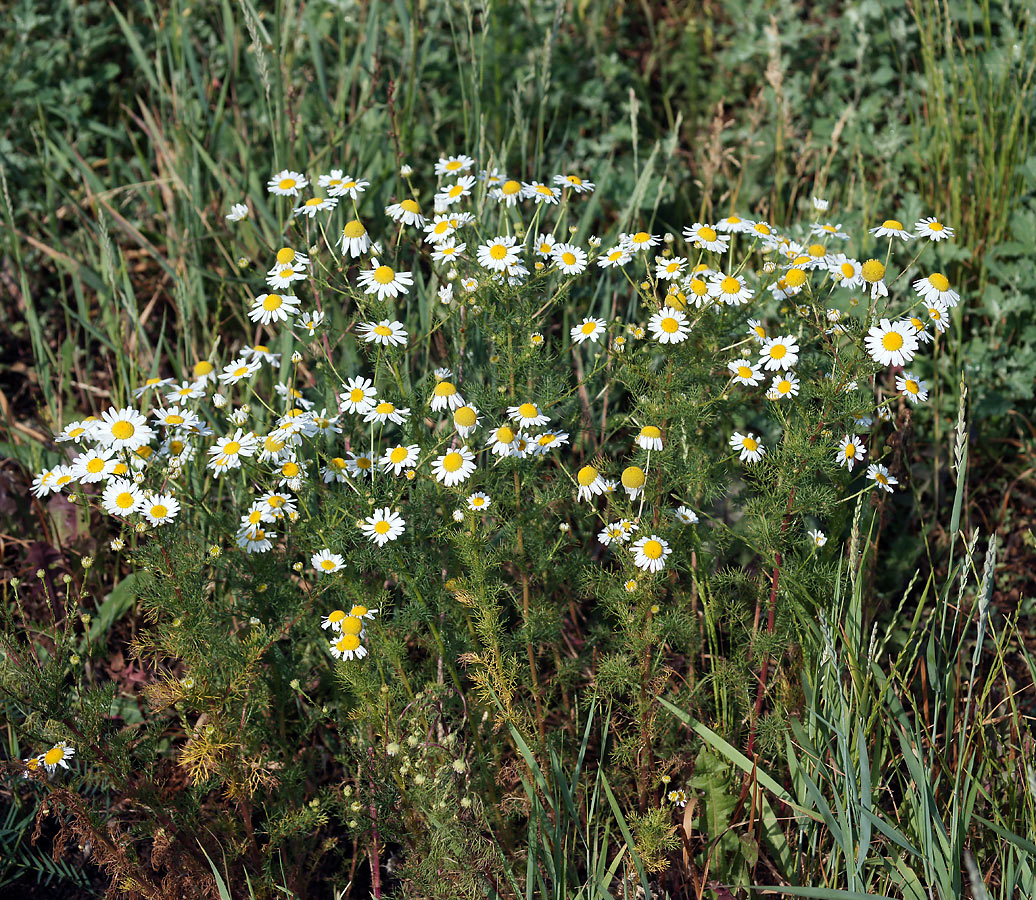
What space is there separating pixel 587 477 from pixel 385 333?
→ 0.48 metres

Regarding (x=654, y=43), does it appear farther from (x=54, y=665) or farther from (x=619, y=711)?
(x=54, y=665)

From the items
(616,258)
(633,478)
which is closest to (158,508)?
(633,478)

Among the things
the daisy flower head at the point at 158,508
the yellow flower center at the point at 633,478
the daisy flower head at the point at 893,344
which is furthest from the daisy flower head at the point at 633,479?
the daisy flower head at the point at 158,508

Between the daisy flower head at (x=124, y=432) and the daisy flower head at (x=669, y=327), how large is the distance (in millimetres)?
999

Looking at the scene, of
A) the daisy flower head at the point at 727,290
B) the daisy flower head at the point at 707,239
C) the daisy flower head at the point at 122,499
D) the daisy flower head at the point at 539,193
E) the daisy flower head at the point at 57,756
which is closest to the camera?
the daisy flower head at the point at 57,756

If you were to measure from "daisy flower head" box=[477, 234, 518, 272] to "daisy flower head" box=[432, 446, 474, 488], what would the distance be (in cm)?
37

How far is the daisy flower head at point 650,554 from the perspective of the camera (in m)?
1.82

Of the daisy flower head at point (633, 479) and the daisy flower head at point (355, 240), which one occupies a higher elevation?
the daisy flower head at point (355, 240)

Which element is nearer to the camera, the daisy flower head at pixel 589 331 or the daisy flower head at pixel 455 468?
the daisy flower head at pixel 455 468

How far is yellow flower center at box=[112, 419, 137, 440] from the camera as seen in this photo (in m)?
1.86

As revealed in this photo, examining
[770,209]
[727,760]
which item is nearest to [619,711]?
[727,760]

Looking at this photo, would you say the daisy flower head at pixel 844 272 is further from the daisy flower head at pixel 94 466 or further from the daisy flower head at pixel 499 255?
the daisy flower head at pixel 94 466

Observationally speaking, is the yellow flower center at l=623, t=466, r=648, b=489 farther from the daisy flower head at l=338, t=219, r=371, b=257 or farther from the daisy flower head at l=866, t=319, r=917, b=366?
Result: the daisy flower head at l=338, t=219, r=371, b=257

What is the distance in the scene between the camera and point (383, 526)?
1.80m
